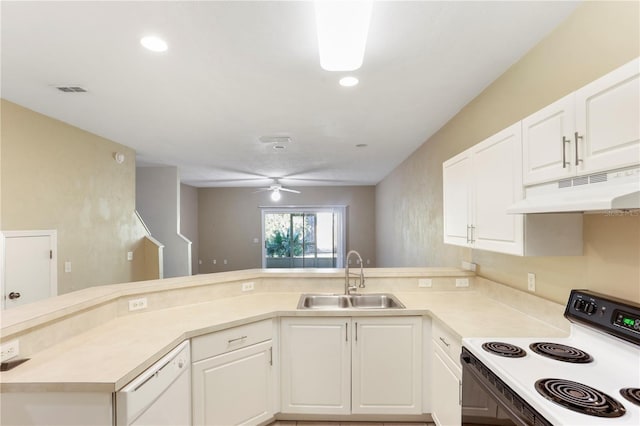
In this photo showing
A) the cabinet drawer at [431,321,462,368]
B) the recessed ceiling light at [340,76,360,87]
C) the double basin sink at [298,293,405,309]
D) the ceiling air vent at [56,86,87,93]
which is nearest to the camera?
the cabinet drawer at [431,321,462,368]

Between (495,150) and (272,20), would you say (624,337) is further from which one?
(272,20)

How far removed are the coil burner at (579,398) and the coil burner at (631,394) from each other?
7 cm

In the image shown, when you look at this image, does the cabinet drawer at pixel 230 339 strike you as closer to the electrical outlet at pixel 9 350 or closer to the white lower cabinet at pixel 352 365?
the white lower cabinet at pixel 352 365

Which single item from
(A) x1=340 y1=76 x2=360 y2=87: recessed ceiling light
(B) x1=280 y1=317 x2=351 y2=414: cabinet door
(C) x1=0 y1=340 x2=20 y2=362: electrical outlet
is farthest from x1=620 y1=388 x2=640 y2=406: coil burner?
(C) x1=0 y1=340 x2=20 y2=362: electrical outlet

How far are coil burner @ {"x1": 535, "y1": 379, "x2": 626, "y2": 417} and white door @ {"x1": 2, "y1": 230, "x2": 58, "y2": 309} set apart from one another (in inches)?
163

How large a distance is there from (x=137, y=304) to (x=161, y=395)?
90 cm

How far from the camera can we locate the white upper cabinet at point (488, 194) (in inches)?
63.5

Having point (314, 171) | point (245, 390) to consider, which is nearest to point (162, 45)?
point (245, 390)

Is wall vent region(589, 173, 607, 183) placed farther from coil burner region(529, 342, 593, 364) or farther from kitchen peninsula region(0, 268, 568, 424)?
kitchen peninsula region(0, 268, 568, 424)

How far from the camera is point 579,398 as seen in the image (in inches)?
40.0

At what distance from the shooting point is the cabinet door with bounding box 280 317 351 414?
87.3 inches

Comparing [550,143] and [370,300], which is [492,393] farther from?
[370,300]

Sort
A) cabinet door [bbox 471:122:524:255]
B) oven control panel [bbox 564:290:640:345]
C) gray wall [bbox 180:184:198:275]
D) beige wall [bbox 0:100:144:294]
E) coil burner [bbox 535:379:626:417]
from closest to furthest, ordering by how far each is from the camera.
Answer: coil burner [bbox 535:379:626:417] < oven control panel [bbox 564:290:640:345] < cabinet door [bbox 471:122:524:255] < beige wall [bbox 0:100:144:294] < gray wall [bbox 180:184:198:275]

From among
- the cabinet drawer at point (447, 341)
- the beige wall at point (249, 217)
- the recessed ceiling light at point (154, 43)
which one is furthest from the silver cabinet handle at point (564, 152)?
the beige wall at point (249, 217)
